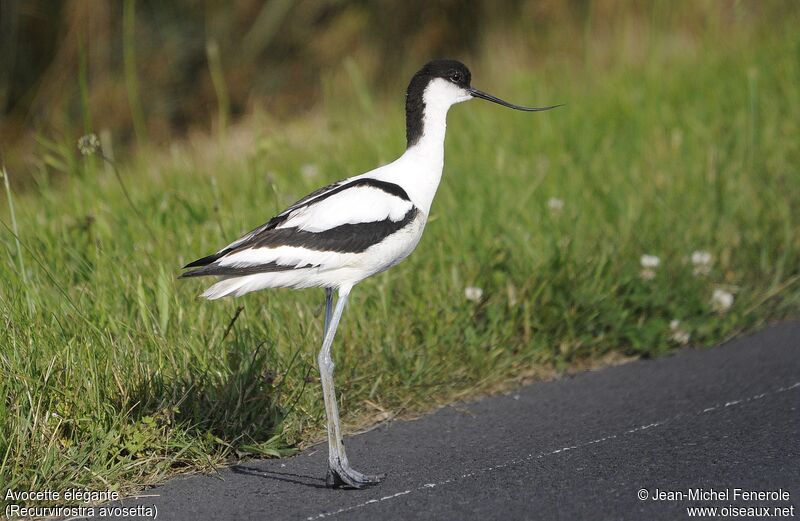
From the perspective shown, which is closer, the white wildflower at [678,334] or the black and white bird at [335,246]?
the black and white bird at [335,246]

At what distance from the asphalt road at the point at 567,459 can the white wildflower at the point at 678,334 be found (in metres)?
0.28

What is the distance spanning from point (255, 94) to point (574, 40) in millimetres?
3484

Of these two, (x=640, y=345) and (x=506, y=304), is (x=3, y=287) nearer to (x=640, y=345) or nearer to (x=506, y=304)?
(x=506, y=304)

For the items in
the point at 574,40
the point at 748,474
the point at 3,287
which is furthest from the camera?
the point at 574,40

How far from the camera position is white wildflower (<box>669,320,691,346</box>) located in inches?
213

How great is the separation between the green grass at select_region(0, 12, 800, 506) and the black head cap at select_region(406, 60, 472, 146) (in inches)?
37.8

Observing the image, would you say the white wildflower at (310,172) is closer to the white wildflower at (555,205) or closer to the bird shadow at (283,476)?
the white wildflower at (555,205)

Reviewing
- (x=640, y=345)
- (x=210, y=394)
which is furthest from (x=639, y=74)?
(x=210, y=394)

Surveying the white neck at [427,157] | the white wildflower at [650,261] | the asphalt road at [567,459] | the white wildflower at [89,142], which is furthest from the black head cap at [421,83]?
the white wildflower at [650,261]

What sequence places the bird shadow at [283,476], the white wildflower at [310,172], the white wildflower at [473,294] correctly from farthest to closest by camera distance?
the white wildflower at [310,172] < the white wildflower at [473,294] < the bird shadow at [283,476]

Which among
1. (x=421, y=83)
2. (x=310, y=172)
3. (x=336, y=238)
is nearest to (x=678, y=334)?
(x=421, y=83)

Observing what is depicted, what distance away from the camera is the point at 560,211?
6199 mm

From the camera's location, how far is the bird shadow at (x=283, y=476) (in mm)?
3889

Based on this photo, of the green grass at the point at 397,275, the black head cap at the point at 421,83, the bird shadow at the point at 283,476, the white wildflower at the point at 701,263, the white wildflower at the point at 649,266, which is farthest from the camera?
the white wildflower at the point at 701,263
